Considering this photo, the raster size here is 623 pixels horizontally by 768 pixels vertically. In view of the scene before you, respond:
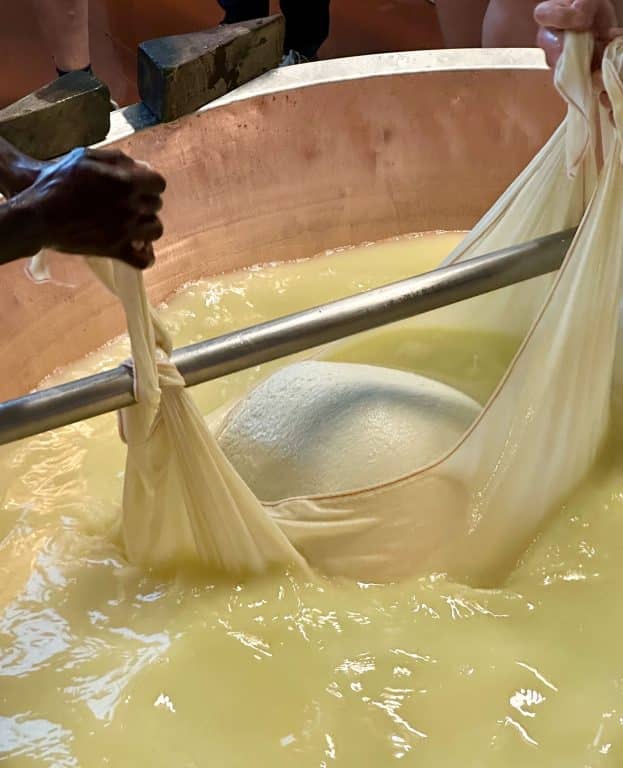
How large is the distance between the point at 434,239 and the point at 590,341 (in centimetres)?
71

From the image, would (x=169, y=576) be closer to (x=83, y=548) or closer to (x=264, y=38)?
(x=83, y=548)

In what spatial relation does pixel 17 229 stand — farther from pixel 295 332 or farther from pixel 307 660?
pixel 307 660

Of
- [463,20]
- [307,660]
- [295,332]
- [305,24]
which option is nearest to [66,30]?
[305,24]

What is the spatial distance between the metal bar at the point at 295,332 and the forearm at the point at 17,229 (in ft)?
0.72

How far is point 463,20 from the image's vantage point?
2.38m

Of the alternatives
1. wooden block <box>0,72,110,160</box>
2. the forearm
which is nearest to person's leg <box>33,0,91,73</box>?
wooden block <box>0,72,110,160</box>

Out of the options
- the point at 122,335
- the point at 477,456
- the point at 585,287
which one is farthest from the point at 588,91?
the point at 122,335

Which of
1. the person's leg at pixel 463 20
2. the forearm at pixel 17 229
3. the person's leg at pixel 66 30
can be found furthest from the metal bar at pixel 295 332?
the person's leg at pixel 66 30

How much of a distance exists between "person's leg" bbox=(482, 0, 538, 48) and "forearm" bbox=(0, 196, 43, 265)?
1.61 meters

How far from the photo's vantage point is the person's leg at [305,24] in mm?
2555

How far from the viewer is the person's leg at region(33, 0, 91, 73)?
2.28 meters

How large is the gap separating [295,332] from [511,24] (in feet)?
4.28

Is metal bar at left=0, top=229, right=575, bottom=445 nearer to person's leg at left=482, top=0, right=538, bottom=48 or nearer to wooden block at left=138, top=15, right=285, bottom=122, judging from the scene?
wooden block at left=138, top=15, right=285, bottom=122

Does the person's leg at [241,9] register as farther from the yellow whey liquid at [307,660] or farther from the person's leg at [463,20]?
the yellow whey liquid at [307,660]
